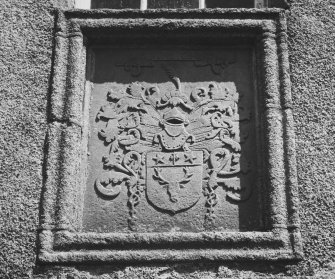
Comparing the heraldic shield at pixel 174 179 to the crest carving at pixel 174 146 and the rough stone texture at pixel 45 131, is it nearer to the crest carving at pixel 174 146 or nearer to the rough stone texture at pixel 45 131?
the crest carving at pixel 174 146

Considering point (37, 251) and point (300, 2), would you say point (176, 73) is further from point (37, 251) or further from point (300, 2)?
point (37, 251)

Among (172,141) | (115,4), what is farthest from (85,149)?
(115,4)

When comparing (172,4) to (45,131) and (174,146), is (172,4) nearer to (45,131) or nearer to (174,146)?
(174,146)

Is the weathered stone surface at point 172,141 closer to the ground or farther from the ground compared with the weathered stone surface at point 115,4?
closer to the ground

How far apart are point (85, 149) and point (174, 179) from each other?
0.47 meters

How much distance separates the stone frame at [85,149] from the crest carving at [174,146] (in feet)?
0.44

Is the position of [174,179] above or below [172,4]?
below

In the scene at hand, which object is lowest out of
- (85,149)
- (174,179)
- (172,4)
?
(174,179)

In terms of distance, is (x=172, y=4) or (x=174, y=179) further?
(x=172, y=4)

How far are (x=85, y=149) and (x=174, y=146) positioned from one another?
1.45ft

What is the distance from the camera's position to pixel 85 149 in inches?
118

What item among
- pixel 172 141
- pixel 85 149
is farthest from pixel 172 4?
pixel 85 149

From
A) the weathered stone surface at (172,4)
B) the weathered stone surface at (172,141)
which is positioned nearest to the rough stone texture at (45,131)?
the weathered stone surface at (172,141)

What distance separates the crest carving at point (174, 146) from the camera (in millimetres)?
2891
